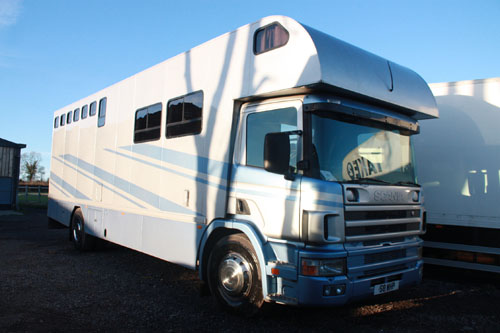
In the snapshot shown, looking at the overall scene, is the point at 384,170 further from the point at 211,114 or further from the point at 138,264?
the point at 138,264

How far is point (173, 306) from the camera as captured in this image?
A: 5328 millimetres

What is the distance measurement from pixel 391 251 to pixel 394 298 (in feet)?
5.28

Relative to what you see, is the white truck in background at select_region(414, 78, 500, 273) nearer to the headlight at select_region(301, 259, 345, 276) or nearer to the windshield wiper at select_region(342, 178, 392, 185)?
the windshield wiper at select_region(342, 178, 392, 185)

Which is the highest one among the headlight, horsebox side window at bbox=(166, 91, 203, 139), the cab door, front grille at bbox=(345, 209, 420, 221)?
horsebox side window at bbox=(166, 91, 203, 139)

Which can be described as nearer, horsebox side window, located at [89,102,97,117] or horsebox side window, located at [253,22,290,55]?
horsebox side window, located at [253,22,290,55]

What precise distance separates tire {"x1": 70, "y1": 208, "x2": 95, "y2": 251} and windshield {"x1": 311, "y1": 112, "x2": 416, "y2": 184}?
6.76 meters

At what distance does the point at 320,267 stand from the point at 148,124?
13.5ft

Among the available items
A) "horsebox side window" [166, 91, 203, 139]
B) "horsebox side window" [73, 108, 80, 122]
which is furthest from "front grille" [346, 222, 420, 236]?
"horsebox side window" [73, 108, 80, 122]

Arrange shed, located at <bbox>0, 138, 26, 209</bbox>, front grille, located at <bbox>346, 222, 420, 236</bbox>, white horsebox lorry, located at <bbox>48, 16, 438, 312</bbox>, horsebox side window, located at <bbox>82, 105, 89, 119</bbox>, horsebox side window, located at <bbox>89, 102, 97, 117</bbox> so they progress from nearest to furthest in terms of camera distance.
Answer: white horsebox lorry, located at <bbox>48, 16, 438, 312</bbox>
front grille, located at <bbox>346, 222, 420, 236</bbox>
horsebox side window, located at <bbox>89, 102, 97, 117</bbox>
horsebox side window, located at <bbox>82, 105, 89, 119</bbox>
shed, located at <bbox>0, 138, 26, 209</bbox>

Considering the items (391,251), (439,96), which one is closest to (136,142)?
(391,251)

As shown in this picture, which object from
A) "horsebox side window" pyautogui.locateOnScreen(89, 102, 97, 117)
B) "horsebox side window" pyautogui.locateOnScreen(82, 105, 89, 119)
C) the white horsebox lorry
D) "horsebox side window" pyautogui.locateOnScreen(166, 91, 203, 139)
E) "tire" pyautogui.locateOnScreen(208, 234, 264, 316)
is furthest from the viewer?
"horsebox side window" pyautogui.locateOnScreen(82, 105, 89, 119)

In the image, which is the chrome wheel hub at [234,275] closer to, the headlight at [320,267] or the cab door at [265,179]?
the cab door at [265,179]

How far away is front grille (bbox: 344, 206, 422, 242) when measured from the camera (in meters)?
4.21

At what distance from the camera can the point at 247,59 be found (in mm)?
4945
